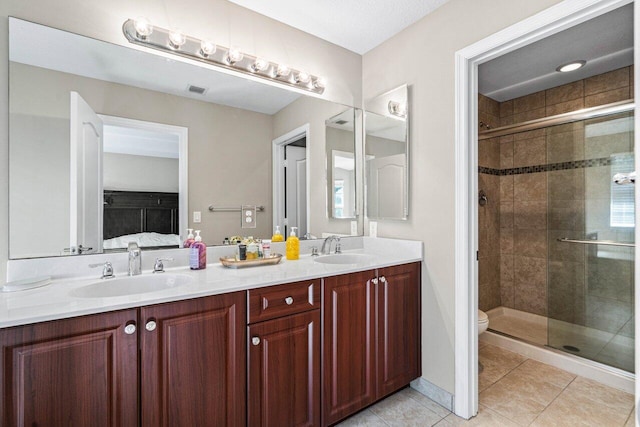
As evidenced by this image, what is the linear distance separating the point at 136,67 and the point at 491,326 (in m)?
3.55

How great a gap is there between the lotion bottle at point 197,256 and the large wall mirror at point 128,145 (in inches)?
5.5

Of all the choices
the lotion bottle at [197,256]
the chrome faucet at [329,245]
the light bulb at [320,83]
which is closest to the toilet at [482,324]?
the chrome faucet at [329,245]

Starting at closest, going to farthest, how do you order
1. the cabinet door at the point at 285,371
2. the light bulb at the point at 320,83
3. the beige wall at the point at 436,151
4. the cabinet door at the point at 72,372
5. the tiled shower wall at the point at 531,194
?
1. the cabinet door at the point at 72,372
2. the cabinet door at the point at 285,371
3. the beige wall at the point at 436,151
4. the light bulb at the point at 320,83
5. the tiled shower wall at the point at 531,194

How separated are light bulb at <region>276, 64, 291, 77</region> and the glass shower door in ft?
8.22

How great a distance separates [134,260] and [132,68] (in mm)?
1000

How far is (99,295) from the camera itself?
136 cm

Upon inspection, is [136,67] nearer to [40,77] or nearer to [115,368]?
[40,77]

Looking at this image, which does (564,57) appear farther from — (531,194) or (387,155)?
(387,155)

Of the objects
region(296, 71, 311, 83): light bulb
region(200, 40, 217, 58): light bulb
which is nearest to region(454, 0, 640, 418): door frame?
region(296, 71, 311, 83): light bulb

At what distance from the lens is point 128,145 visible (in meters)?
1.62

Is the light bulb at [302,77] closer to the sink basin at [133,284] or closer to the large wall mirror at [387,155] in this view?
the large wall mirror at [387,155]

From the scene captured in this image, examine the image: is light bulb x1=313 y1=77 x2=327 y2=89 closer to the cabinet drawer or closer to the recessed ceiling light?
the cabinet drawer

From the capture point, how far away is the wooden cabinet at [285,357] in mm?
1322

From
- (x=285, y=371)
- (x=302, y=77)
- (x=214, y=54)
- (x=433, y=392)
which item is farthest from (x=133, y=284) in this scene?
(x=433, y=392)
